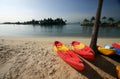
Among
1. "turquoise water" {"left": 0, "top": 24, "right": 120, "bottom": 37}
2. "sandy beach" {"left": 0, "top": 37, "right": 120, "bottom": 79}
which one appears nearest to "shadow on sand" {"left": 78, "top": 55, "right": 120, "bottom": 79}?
"sandy beach" {"left": 0, "top": 37, "right": 120, "bottom": 79}

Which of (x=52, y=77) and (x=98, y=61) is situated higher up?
(x=98, y=61)

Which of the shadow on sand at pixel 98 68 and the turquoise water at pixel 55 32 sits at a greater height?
the shadow on sand at pixel 98 68

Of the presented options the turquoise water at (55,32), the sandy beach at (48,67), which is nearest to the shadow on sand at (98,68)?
the sandy beach at (48,67)

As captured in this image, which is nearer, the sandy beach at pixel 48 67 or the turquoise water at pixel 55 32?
the sandy beach at pixel 48 67

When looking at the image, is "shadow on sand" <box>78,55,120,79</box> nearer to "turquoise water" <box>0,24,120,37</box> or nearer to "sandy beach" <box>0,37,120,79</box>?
"sandy beach" <box>0,37,120,79</box>

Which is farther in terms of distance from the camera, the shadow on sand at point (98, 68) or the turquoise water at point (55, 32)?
the turquoise water at point (55, 32)

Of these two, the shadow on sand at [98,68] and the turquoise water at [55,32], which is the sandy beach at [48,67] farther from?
the turquoise water at [55,32]

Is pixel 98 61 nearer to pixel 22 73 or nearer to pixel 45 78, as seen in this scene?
pixel 45 78

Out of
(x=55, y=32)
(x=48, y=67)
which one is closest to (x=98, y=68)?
(x=48, y=67)

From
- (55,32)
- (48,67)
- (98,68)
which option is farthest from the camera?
(55,32)

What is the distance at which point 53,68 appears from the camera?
183 inches

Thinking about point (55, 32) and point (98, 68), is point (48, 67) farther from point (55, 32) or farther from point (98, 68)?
point (55, 32)

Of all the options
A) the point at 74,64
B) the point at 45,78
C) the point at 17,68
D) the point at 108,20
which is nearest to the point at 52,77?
the point at 45,78

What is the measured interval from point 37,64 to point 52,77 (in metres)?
1.11
